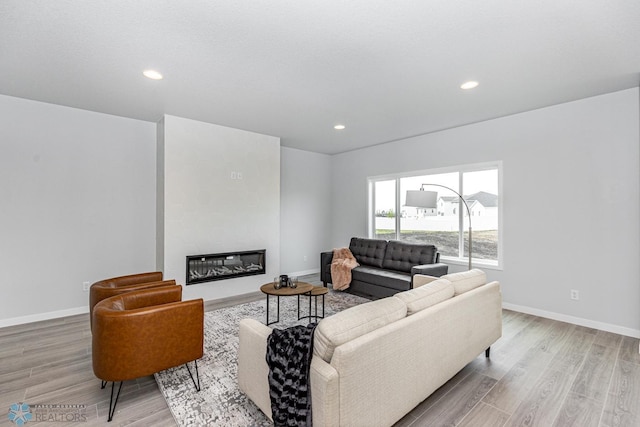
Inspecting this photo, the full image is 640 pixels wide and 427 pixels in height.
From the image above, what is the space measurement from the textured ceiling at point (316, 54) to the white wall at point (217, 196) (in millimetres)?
585

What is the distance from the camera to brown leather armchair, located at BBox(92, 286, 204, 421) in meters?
1.90

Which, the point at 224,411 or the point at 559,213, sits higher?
the point at 559,213

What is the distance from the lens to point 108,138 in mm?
4234

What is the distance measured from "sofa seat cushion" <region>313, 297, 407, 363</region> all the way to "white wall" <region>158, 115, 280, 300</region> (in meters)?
3.46

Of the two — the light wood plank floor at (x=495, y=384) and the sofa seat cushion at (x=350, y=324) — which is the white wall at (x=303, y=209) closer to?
the light wood plank floor at (x=495, y=384)

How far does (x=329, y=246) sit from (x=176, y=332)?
5160mm

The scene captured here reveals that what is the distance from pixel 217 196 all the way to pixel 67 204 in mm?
1924

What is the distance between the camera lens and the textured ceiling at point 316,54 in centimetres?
204

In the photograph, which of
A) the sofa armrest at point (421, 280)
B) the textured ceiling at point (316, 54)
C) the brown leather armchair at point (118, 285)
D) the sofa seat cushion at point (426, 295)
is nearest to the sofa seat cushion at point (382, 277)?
the sofa armrest at point (421, 280)

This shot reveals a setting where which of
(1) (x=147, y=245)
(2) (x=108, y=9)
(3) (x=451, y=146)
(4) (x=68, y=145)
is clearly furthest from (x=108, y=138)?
(3) (x=451, y=146)

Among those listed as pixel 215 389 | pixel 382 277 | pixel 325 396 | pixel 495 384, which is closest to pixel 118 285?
pixel 215 389

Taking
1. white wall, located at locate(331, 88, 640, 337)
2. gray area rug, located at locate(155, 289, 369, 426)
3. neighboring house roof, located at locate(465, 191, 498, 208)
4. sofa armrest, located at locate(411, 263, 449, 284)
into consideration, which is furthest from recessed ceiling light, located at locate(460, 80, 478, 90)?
gray area rug, located at locate(155, 289, 369, 426)

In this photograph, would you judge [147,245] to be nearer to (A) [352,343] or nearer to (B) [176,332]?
(B) [176,332]

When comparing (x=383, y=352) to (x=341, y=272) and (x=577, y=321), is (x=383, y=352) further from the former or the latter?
(x=577, y=321)
